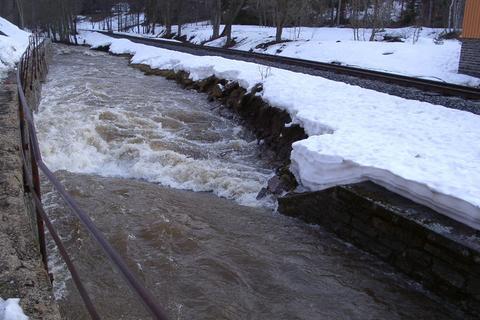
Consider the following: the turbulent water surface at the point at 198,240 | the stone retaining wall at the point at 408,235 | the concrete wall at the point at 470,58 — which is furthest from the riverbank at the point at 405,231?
the concrete wall at the point at 470,58

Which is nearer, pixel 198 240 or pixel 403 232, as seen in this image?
pixel 403 232

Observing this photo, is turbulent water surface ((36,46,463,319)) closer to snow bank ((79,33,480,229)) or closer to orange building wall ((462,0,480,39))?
snow bank ((79,33,480,229))

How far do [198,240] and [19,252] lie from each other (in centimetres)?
283

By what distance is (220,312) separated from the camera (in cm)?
443

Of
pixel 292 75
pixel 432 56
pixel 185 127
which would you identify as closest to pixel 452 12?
pixel 432 56

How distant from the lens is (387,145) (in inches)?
271

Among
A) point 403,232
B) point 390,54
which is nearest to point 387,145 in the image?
point 403,232

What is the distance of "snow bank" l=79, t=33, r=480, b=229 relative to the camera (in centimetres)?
522

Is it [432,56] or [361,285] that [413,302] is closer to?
[361,285]

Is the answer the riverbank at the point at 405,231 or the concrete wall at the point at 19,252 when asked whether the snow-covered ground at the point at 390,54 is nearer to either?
the riverbank at the point at 405,231

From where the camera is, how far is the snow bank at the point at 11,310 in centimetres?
248

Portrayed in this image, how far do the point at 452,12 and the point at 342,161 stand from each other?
1422 inches

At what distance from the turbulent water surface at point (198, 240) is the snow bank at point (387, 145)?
2.94 feet

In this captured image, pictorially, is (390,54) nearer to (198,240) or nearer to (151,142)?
(151,142)
